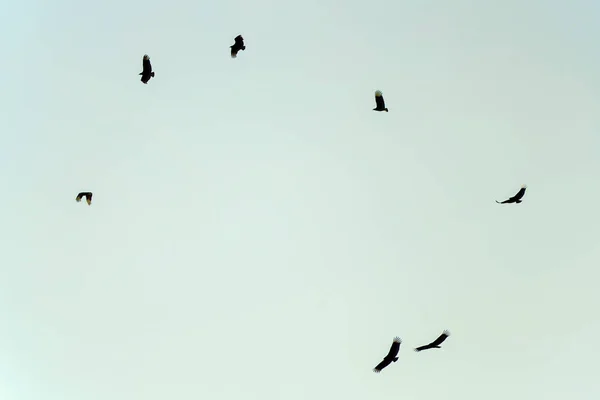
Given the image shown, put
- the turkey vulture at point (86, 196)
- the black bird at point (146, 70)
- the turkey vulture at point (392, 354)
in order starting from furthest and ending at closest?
1. the turkey vulture at point (86, 196)
2. the black bird at point (146, 70)
3. the turkey vulture at point (392, 354)

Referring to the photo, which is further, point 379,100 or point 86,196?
point 86,196

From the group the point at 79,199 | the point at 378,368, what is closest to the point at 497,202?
the point at 378,368

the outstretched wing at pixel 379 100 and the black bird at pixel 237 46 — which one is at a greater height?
the black bird at pixel 237 46

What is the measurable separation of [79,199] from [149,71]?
21.8ft

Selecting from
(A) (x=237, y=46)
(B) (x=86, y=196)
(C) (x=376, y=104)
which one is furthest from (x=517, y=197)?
(B) (x=86, y=196)

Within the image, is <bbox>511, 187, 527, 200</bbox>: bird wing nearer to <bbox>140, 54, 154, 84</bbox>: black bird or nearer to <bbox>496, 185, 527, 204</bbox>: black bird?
<bbox>496, 185, 527, 204</bbox>: black bird

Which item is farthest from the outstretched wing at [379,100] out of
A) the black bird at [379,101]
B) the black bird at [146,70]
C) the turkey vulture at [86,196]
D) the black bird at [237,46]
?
the turkey vulture at [86,196]

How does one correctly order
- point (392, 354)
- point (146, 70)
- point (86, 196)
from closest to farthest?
point (392, 354) → point (146, 70) → point (86, 196)

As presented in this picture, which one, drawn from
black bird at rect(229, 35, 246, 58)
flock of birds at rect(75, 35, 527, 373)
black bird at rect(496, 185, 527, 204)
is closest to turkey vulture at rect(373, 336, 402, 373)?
flock of birds at rect(75, 35, 527, 373)

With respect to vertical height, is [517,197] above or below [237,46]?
below

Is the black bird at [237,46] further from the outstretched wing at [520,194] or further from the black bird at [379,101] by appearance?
the outstretched wing at [520,194]

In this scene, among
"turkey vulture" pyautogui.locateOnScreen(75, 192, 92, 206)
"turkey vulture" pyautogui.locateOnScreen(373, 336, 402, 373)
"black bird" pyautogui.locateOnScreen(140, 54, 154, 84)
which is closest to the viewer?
"turkey vulture" pyautogui.locateOnScreen(373, 336, 402, 373)

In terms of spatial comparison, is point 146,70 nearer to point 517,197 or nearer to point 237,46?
point 237,46

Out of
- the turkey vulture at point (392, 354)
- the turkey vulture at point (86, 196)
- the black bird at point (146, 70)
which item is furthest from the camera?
the turkey vulture at point (86, 196)
